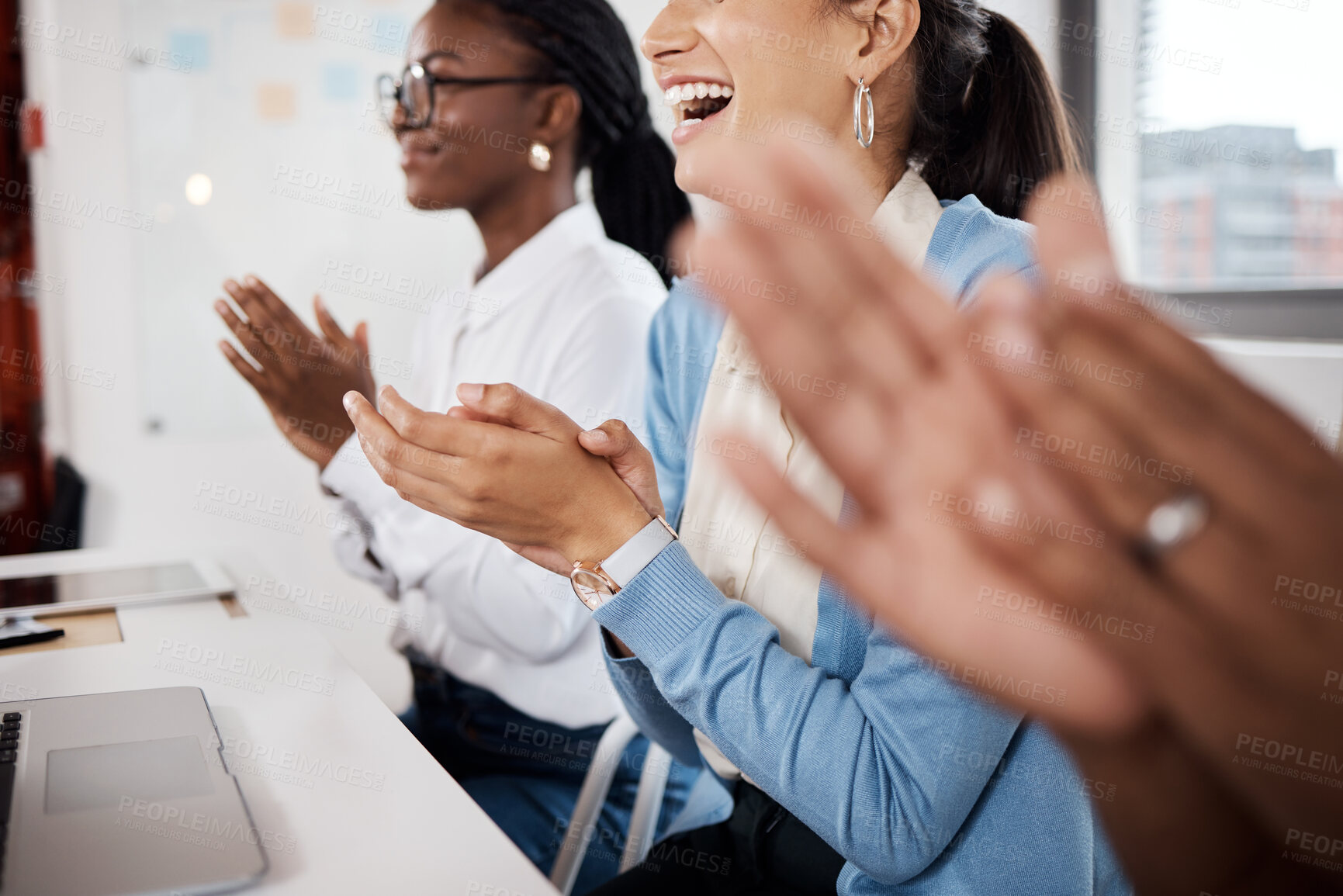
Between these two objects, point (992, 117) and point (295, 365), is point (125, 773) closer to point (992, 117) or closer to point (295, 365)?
point (295, 365)

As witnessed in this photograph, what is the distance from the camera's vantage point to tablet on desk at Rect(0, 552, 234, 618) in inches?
47.4

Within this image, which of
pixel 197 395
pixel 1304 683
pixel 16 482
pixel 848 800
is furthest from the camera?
pixel 16 482

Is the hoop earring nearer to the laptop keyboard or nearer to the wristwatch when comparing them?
the wristwatch

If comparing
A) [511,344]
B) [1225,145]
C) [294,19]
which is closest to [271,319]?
[511,344]

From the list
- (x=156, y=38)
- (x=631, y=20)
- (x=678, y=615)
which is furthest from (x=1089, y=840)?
(x=156, y=38)

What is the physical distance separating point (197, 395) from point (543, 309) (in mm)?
1472

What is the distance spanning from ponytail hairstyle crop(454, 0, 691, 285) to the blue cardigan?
988 mm

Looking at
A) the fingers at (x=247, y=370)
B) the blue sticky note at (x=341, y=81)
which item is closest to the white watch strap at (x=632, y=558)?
the fingers at (x=247, y=370)

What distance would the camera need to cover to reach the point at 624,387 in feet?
4.97

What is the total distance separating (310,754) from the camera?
0.79 meters

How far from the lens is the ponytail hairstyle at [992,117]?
106 centimetres

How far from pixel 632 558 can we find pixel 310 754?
0.99 feet

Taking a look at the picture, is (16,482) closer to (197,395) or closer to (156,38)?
(197,395)

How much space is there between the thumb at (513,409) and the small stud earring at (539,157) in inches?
38.3
